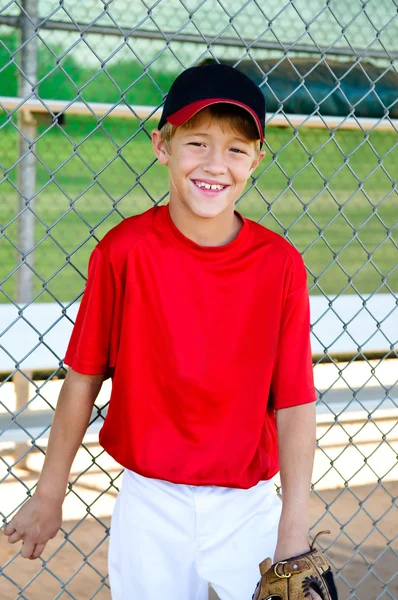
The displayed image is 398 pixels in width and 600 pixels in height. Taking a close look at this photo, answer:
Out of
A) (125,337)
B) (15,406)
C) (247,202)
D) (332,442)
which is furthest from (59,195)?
(125,337)

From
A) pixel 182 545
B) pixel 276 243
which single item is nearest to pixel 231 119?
pixel 276 243

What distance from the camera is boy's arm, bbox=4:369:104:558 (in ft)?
5.11

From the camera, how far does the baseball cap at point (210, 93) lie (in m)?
1.45

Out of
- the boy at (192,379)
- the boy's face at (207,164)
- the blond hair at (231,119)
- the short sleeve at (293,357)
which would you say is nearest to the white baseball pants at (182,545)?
the boy at (192,379)

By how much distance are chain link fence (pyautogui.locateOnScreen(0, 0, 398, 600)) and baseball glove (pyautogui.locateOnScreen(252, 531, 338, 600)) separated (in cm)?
97

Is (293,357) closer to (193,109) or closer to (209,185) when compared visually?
(209,185)

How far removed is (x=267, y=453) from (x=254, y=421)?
0.35 ft

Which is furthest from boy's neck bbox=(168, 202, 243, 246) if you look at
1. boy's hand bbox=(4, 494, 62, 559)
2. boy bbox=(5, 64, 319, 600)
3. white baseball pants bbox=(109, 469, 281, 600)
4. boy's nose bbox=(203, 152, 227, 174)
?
boy's hand bbox=(4, 494, 62, 559)

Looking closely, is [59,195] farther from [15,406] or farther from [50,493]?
[50,493]

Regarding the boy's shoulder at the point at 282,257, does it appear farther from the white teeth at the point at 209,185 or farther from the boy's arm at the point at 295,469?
the boy's arm at the point at 295,469

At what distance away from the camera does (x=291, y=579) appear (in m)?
1.46

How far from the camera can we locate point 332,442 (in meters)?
4.65

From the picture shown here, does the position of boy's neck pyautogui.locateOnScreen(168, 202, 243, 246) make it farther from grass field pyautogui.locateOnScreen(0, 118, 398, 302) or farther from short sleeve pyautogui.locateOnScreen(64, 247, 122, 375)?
grass field pyautogui.locateOnScreen(0, 118, 398, 302)

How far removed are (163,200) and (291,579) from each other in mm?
4138
